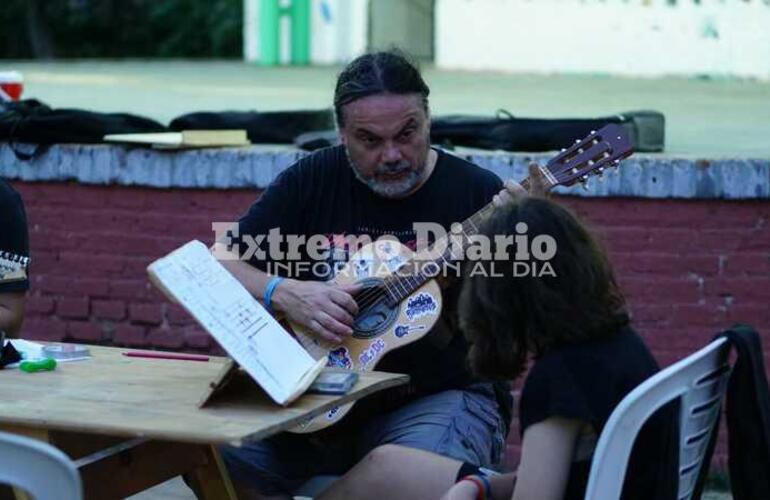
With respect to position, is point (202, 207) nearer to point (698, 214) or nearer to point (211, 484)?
point (698, 214)

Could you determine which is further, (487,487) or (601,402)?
(487,487)

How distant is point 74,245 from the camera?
19.0 feet

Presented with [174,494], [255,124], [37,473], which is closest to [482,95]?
[255,124]

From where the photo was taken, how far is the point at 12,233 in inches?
152

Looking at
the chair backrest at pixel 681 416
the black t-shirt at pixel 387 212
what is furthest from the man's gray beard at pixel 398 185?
the chair backrest at pixel 681 416

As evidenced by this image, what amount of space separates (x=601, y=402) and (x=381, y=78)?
1227 millimetres

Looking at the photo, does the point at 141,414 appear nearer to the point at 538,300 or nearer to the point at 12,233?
the point at 538,300

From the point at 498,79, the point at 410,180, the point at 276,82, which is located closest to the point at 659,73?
the point at 498,79

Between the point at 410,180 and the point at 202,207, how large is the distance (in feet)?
6.50

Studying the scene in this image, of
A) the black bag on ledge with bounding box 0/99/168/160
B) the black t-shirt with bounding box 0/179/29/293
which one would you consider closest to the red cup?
the black bag on ledge with bounding box 0/99/168/160

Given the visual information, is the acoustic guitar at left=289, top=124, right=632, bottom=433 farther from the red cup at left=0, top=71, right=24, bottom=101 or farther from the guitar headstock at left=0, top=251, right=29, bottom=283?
the red cup at left=0, top=71, right=24, bottom=101

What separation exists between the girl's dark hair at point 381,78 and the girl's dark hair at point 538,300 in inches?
34.8

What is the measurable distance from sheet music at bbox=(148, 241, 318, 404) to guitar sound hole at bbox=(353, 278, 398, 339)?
51 cm

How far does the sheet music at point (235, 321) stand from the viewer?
9.67ft
